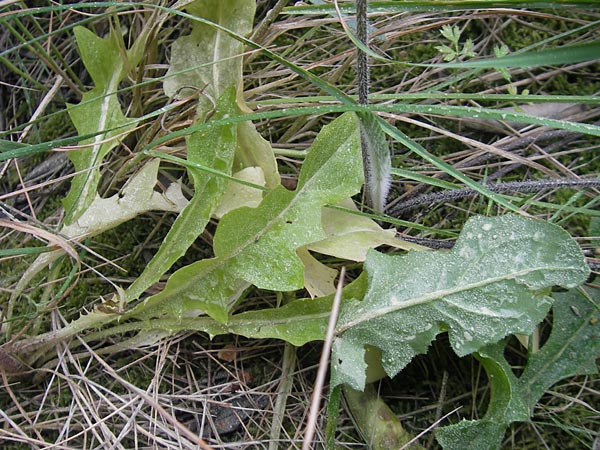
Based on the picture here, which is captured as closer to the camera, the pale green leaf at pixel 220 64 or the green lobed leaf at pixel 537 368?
the green lobed leaf at pixel 537 368

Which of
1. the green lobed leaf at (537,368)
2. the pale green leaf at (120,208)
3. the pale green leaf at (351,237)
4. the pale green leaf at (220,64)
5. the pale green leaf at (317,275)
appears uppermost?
the pale green leaf at (220,64)

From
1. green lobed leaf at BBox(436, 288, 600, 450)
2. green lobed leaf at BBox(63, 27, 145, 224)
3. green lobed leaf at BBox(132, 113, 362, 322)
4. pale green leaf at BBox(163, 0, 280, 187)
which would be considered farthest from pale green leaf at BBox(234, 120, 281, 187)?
green lobed leaf at BBox(436, 288, 600, 450)

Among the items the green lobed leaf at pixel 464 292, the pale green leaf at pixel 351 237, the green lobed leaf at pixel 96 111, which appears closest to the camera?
the green lobed leaf at pixel 464 292

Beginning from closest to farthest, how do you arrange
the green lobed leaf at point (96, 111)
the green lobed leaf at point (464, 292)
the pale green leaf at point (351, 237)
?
the green lobed leaf at point (464, 292) → the pale green leaf at point (351, 237) → the green lobed leaf at point (96, 111)

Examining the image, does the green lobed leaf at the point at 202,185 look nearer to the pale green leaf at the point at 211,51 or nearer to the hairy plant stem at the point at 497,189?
the pale green leaf at the point at 211,51

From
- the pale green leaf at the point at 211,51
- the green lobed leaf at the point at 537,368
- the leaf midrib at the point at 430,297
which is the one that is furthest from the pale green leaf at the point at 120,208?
the green lobed leaf at the point at 537,368

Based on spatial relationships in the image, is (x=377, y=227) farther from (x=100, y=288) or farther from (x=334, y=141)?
(x=100, y=288)

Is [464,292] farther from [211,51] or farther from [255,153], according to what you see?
[211,51]

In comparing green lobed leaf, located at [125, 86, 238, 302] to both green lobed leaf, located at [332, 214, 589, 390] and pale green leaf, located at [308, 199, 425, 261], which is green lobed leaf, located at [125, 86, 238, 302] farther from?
green lobed leaf, located at [332, 214, 589, 390]
